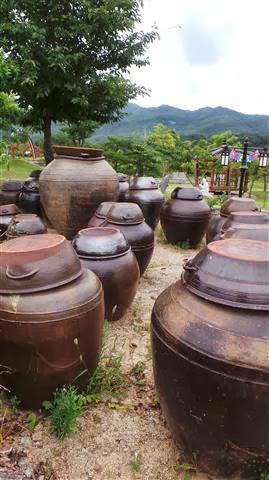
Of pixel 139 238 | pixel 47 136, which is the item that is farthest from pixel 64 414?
pixel 47 136

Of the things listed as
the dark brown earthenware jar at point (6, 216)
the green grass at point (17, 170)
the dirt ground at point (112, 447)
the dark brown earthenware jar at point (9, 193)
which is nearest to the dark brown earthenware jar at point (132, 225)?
the dirt ground at point (112, 447)

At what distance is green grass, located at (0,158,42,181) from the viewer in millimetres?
16155

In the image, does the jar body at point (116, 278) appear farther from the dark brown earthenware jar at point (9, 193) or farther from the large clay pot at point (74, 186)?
the dark brown earthenware jar at point (9, 193)

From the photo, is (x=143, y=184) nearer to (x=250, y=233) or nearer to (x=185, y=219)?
(x=185, y=219)

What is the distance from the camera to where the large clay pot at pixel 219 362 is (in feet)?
5.39

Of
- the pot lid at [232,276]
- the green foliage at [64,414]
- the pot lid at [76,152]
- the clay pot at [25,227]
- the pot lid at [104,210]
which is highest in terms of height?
the pot lid at [76,152]

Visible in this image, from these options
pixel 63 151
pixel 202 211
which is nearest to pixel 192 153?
pixel 202 211

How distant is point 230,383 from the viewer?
1.64m

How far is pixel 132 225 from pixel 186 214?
2.34 m

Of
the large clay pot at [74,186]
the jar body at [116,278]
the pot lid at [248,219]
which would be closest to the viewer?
the jar body at [116,278]

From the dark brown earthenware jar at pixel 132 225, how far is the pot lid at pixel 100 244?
65cm

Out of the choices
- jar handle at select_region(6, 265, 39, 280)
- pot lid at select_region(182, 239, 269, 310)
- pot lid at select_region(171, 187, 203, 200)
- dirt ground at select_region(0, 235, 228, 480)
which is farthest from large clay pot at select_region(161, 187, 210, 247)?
jar handle at select_region(6, 265, 39, 280)

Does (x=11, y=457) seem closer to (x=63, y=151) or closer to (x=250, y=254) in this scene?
(x=250, y=254)

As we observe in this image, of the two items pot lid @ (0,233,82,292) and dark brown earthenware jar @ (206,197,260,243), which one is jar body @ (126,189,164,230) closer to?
dark brown earthenware jar @ (206,197,260,243)
